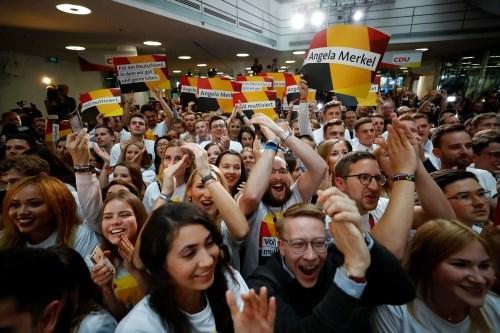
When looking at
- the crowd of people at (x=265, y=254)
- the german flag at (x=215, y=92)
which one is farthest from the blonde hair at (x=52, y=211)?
the german flag at (x=215, y=92)

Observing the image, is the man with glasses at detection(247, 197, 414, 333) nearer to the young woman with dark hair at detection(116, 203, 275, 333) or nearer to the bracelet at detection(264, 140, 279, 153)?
the young woman with dark hair at detection(116, 203, 275, 333)

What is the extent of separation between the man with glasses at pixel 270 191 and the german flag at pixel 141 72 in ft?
13.1

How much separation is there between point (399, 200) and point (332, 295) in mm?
724

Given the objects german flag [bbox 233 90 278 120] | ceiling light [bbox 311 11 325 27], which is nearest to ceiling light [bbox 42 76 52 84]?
german flag [bbox 233 90 278 120]

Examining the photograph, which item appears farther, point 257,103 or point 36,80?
point 36,80

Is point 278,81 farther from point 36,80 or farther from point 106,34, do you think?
point 36,80

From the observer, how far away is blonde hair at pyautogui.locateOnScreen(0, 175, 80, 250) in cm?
187

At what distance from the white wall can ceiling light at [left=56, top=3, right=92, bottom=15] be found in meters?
6.53

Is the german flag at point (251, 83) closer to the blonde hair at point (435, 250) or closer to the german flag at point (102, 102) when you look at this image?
the german flag at point (102, 102)

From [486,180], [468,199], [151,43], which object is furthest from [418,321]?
[151,43]

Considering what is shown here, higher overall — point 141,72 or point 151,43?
point 151,43

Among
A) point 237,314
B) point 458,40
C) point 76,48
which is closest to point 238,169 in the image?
point 237,314

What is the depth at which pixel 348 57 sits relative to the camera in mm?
3062

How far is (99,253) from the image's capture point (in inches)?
58.0
